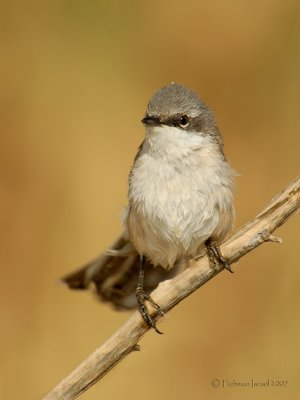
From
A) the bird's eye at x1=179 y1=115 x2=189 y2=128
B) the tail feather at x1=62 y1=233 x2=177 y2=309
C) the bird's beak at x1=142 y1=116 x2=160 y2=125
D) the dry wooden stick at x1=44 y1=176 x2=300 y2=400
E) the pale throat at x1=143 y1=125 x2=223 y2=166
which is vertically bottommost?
the tail feather at x1=62 y1=233 x2=177 y2=309

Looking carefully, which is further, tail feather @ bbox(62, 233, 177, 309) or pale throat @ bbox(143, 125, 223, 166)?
tail feather @ bbox(62, 233, 177, 309)

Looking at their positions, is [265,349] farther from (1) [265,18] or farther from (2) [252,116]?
(1) [265,18]

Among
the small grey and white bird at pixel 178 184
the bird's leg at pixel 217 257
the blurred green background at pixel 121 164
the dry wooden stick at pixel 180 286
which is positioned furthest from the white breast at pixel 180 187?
the blurred green background at pixel 121 164

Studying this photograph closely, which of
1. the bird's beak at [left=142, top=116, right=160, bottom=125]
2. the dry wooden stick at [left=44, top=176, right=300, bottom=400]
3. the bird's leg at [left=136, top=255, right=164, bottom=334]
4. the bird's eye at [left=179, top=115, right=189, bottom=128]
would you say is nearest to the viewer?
the dry wooden stick at [left=44, top=176, right=300, bottom=400]

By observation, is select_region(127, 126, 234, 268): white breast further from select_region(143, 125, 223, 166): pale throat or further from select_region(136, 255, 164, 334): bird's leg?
select_region(136, 255, 164, 334): bird's leg

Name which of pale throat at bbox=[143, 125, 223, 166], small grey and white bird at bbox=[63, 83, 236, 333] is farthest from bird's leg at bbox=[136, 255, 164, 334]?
pale throat at bbox=[143, 125, 223, 166]

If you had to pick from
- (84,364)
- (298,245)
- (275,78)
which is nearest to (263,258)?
(298,245)
